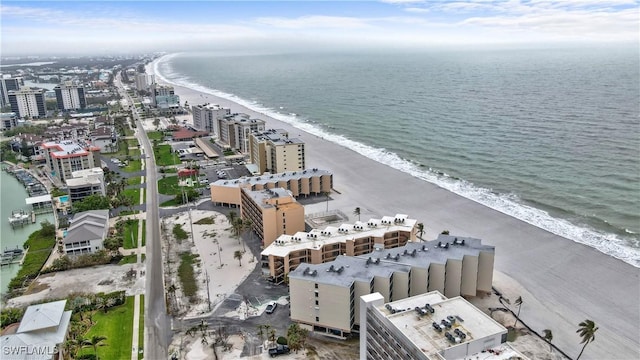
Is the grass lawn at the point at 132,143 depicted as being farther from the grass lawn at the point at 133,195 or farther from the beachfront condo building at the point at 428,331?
the beachfront condo building at the point at 428,331

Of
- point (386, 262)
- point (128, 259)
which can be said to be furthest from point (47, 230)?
point (386, 262)

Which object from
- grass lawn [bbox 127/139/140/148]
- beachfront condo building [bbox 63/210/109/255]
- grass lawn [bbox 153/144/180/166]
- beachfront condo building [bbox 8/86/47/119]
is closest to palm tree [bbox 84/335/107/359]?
beachfront condo building [bbox 63/210/109/255]

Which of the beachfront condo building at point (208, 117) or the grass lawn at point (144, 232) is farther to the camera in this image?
the beachfront condo building at point (208, 117)

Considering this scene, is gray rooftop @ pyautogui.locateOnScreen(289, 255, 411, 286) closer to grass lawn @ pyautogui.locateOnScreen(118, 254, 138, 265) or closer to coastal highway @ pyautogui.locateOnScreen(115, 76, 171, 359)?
coastal highway @ pyautogui.locateOnScreen(115, 76, 171, 359)

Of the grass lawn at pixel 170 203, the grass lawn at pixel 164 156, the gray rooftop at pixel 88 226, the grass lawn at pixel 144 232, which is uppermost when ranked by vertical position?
the gray rooftop at pixel 88 226

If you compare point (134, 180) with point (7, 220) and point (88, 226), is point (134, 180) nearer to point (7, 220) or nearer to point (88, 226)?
point (7, 220)

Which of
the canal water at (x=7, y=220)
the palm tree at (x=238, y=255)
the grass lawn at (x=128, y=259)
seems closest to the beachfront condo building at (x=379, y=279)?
the palm tree at (x=238, y=255)
